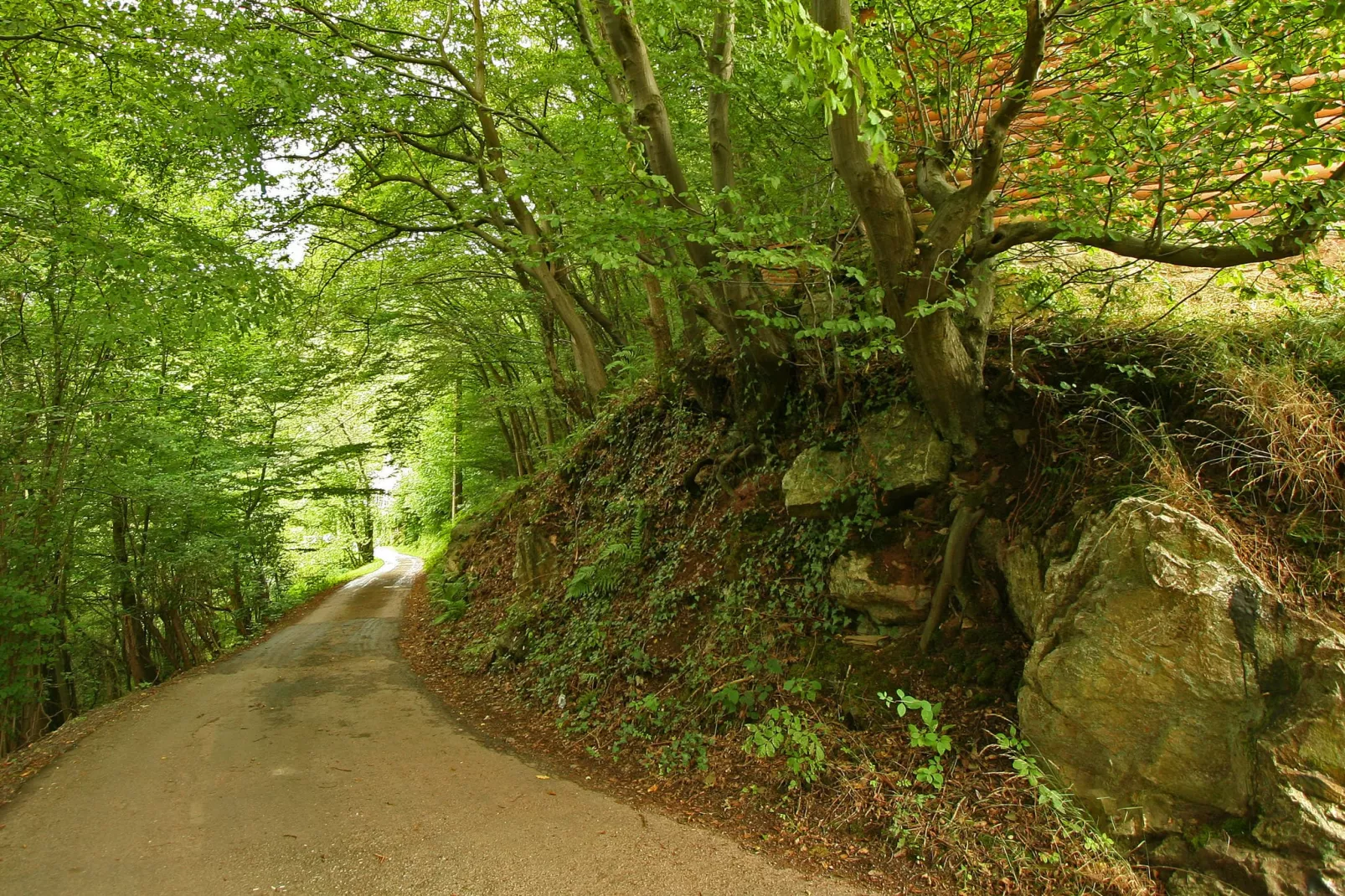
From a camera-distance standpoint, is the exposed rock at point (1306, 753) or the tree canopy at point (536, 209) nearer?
the exposed rock at point (1306, 753)

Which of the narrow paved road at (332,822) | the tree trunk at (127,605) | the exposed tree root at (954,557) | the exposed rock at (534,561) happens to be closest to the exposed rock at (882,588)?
the exposed tree root at (954,557)

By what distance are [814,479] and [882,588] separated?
4.31 feet

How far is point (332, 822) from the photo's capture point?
525 centimetres

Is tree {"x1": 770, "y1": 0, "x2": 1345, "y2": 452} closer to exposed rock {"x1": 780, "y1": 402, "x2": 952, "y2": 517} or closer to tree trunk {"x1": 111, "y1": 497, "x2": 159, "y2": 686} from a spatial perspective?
exposed rock {"x1": 780, "y1": 402, "x2": 952, "y2": 517}

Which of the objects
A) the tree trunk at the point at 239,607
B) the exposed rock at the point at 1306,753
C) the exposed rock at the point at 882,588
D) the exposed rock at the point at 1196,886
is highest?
the exposed rock at the point at 882,588

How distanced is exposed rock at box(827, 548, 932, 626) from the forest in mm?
35

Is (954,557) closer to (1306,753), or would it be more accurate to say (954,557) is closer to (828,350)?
(1306,753)

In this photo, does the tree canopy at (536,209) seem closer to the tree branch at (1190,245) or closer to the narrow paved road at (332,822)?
the tree branch at (1190,245)

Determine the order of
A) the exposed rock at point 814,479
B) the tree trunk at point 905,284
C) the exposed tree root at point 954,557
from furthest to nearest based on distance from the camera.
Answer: the exposed rock at point 814,479, the exposed tree root at point 954,557, the tree trunk at point 905,284

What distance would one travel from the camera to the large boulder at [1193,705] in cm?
351

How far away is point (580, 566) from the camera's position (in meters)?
9.88

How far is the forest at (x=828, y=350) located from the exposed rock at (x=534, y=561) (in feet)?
0.34

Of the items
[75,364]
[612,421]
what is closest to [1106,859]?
[612,421]

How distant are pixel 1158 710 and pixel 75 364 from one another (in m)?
14.9
